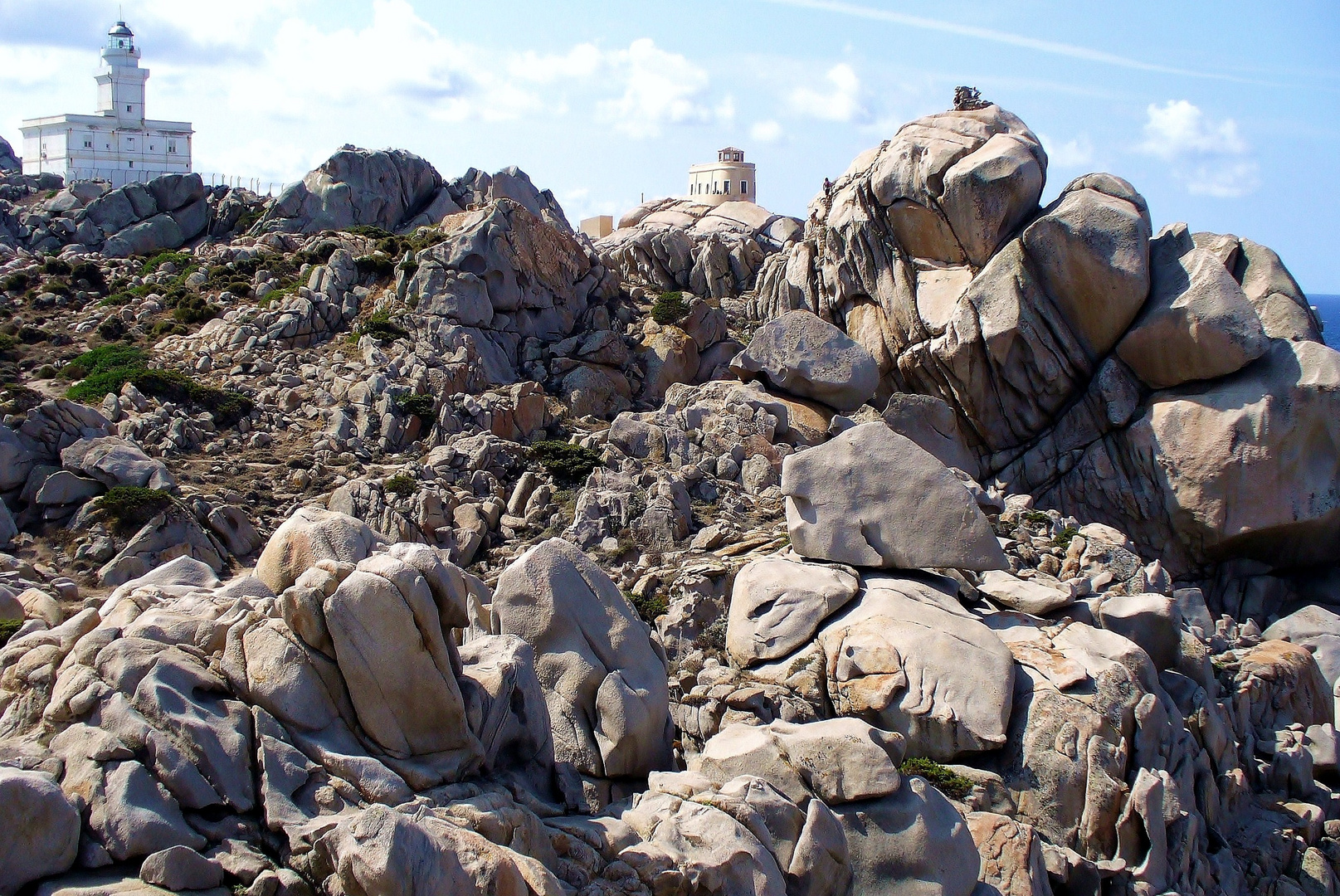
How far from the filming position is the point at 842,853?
1416cm

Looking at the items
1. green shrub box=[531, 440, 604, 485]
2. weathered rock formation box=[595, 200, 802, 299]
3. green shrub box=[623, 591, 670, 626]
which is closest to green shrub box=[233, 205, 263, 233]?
weathered rock formation box=[595, 200, 802, 299]

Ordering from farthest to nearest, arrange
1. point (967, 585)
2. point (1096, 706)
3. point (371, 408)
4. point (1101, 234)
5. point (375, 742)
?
point (1101, 234) → point (371, 408) → point (967, 585) → point (1096, 706) → point (375, 742)

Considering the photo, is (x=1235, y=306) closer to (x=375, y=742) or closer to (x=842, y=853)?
(x=842, y=853)

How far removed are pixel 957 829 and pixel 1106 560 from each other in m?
11.9

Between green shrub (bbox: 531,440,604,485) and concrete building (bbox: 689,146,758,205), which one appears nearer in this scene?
green shrub (bbox: 531,440,604,485)

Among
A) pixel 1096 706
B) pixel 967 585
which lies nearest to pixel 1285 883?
pixel 1096 706

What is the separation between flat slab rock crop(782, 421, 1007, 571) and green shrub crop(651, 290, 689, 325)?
1987 cm

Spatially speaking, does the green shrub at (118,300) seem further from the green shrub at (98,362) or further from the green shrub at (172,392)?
the green shrub at (172,392)

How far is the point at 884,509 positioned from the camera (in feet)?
67.4

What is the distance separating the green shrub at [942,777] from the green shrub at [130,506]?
55.7 ft

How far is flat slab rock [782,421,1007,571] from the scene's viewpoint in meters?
20.3

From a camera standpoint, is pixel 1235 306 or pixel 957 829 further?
pixel 1235 306

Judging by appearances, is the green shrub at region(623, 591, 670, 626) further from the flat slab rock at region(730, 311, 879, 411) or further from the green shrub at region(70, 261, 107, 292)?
the green shrub at region(70, 261, 107, 292)

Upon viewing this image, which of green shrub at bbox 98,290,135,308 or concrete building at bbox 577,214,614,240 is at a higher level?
concrete building at bbox 577,214,614,240
